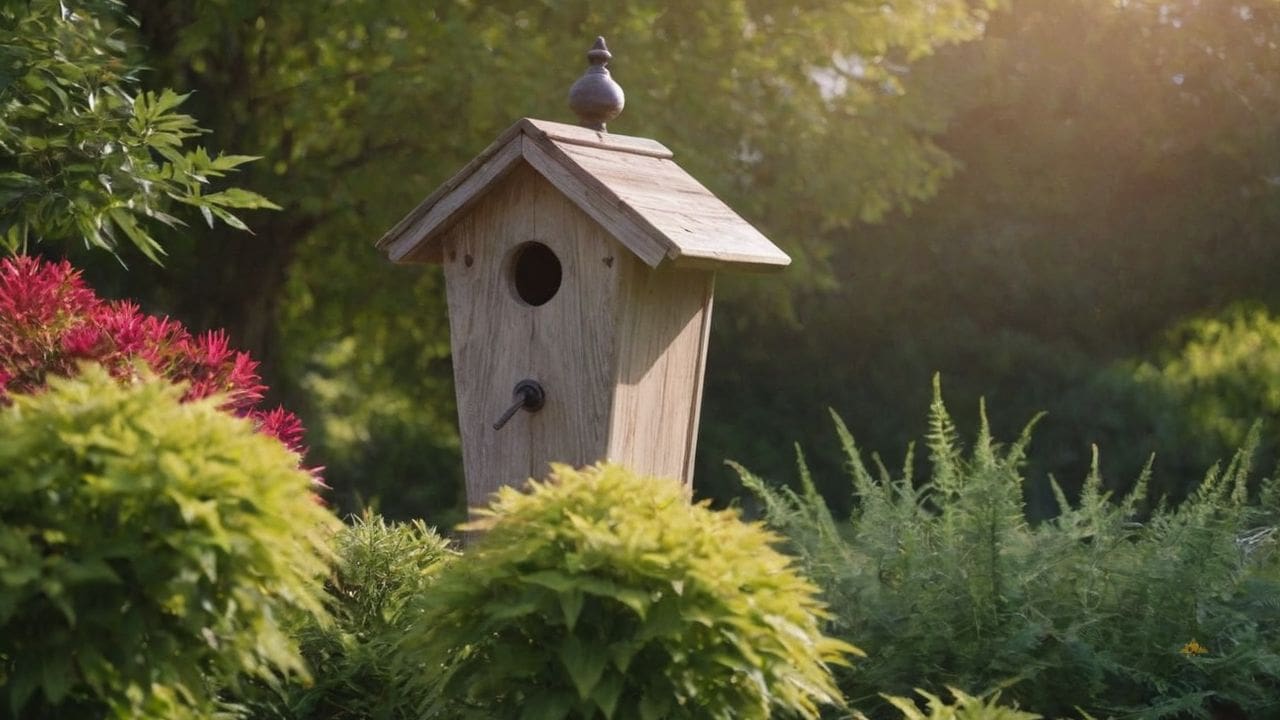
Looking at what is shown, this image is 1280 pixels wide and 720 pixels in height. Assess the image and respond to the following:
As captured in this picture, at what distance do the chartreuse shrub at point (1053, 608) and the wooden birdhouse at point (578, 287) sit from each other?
0.48 metres

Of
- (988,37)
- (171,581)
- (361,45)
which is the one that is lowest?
(171,581)

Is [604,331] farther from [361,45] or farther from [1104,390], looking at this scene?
[1104,390]

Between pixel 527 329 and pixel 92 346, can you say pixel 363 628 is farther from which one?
pixel 92 346

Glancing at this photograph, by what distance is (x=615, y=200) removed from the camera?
12.2 ft

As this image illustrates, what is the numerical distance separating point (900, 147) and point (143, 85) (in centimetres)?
515

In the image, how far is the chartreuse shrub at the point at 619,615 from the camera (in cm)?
276

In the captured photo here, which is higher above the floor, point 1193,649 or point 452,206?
point 452,206

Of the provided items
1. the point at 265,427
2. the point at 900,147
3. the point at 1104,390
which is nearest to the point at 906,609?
the point at 265,427

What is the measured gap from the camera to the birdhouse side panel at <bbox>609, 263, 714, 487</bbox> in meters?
3.89

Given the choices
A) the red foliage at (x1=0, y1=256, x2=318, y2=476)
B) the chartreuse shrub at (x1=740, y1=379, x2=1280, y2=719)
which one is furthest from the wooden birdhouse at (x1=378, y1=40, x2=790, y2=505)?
the red foliage at (x1=0, y1=256, x2=318, y2=476)

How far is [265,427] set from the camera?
3.48 m

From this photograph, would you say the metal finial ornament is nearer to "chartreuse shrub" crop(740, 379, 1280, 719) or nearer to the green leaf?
"chartreuse shrub" crop(740, 379, 1280, 719)

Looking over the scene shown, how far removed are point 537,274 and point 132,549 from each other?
2146 mm

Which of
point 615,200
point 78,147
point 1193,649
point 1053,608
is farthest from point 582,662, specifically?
point 78,147
